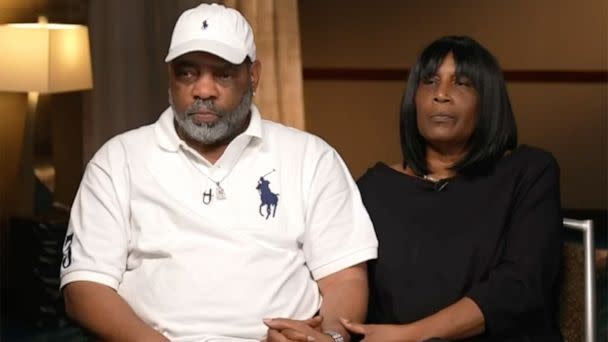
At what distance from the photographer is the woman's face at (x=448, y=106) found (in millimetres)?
2986

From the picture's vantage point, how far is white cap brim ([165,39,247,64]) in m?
2.83

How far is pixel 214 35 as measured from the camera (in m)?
2.86

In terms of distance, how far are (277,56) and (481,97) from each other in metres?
1.47

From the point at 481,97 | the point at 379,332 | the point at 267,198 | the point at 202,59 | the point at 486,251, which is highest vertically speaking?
the point at 202,59

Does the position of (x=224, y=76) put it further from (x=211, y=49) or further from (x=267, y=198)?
(x=267, y=198)

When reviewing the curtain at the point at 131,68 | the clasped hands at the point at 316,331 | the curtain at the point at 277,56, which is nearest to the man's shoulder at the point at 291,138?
the clasped hands at the point at 316,331

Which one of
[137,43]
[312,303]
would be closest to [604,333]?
[137,43]

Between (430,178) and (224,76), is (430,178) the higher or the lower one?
the lower one

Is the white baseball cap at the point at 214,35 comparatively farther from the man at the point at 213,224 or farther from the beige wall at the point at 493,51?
the beige wall at the point at 493,51

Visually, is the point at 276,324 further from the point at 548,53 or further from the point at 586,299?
the point at 548,53

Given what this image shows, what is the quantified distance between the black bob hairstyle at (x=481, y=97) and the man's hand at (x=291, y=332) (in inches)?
25.3

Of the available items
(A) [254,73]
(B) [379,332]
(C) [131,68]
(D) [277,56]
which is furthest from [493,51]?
(B) [379,332]

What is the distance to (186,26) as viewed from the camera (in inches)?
114

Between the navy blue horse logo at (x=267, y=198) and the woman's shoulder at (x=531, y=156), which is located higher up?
the woman's shoulder at (x=531, y=156)
